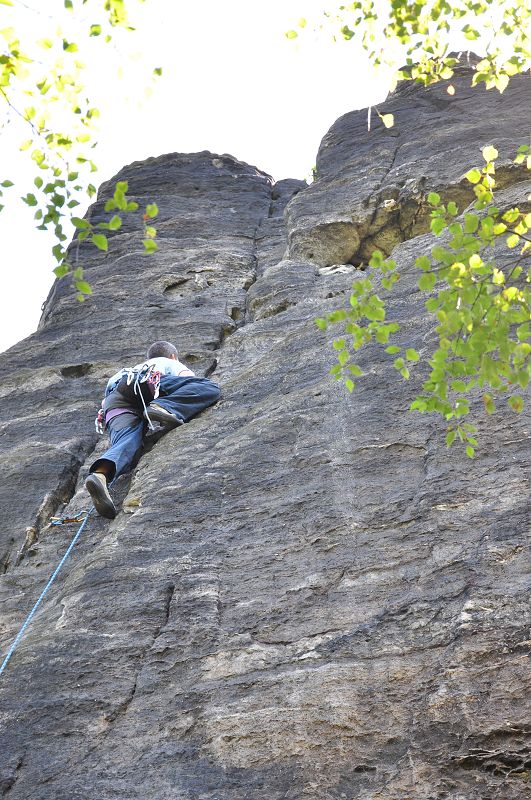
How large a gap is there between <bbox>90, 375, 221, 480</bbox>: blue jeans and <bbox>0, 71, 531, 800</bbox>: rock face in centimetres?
20

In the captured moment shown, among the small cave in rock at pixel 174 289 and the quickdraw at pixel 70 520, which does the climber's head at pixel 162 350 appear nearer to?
the small cave in rock at pixel 174 289

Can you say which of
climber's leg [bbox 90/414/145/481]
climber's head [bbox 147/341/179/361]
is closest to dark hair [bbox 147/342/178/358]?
climber's head [bbox 147/341/179/361]

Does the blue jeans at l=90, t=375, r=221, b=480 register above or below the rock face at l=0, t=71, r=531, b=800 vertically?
above

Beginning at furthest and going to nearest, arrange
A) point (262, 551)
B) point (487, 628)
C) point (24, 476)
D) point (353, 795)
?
point (24, 476) → point (262, 551) → point (487, 628) → point (353, 795)

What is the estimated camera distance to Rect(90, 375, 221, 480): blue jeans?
11367 mm

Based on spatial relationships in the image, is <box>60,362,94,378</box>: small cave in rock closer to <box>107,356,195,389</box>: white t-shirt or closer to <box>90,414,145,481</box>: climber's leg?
<box>107,356,195,389</box>: white t-shirt

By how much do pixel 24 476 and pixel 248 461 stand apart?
3106 millimetres

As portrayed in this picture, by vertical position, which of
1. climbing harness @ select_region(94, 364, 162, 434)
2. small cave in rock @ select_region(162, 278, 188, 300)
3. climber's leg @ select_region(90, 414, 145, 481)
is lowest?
climber's leg @ select_region(90, 414, 145, 481)

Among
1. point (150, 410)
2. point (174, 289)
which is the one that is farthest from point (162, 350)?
point (174, 289)

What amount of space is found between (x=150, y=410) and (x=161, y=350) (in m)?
1.60

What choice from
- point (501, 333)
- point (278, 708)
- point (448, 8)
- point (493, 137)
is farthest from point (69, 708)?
point (493, 137)

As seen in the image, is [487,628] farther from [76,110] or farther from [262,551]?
[76,110]

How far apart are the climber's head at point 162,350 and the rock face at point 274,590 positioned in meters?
0.57

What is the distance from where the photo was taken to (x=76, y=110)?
6.96 m
